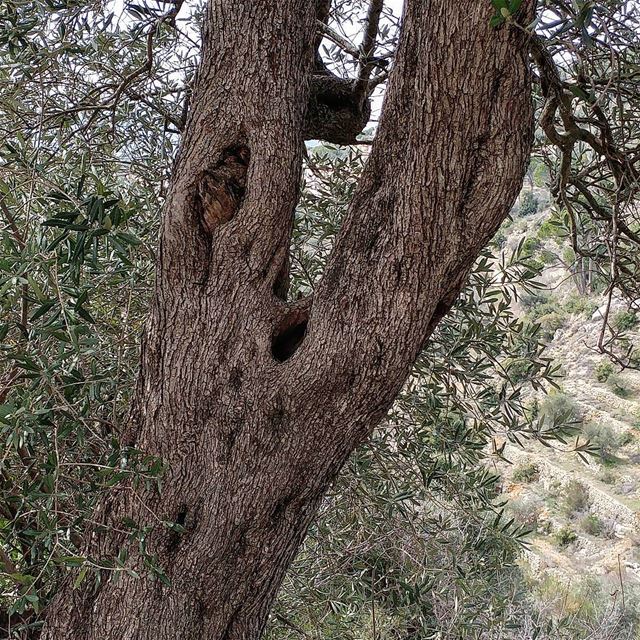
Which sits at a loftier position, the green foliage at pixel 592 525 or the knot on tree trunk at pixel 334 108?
the knot on tree trunk at pixel 334 108

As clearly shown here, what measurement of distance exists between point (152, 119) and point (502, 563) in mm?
2684

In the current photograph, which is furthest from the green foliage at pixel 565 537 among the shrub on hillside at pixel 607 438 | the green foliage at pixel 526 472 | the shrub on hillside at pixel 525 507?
the shrub on hillside at pixel 607 438

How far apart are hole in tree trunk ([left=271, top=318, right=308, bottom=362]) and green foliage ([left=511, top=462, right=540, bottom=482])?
1516cm

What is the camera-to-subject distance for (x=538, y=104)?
2.78 m

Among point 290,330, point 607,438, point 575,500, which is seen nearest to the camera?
point 290,330

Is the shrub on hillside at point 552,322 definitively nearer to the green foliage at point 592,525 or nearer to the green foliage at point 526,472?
the green foliage at point 526,472

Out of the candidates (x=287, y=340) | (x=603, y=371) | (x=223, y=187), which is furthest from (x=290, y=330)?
(x=603, y=371)

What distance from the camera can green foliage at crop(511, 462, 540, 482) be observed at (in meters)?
15.7

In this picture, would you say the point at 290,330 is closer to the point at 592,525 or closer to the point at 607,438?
the point at 592,525

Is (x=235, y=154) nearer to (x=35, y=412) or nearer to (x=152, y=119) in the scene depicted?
(x=35, y=412)

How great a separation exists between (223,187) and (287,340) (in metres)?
0.48

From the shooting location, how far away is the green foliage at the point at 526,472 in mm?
15727

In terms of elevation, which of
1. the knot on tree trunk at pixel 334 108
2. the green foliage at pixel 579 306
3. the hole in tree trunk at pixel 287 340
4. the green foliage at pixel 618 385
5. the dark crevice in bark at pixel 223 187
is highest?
the knot on tree trunk at pixel 334 108

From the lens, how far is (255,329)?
1804 mm
